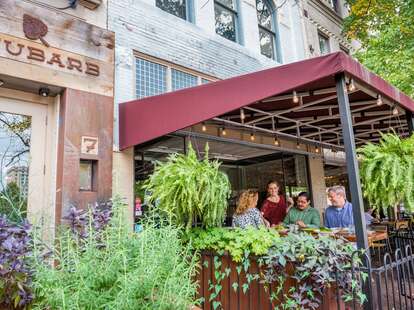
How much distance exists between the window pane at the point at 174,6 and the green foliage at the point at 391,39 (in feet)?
15.6

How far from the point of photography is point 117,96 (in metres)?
5.23

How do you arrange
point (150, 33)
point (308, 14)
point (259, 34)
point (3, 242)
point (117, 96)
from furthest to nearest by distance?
1. point (308, 14)
2. point (259, 34)
3. point (150, 33)
4. point (117, 96)
5. point (3, 242)

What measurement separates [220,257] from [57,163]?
8.51 feet

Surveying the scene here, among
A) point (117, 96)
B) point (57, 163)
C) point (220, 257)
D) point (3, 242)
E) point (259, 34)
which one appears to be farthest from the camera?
point (259, 34)

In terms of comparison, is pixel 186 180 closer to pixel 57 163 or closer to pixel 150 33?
pixel 57 163

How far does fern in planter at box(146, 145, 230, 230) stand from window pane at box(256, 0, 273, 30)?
6.82m

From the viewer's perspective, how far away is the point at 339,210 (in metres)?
5.31

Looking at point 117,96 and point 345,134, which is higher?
point 117,96

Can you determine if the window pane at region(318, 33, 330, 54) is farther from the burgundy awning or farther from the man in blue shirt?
the man in blue shirt

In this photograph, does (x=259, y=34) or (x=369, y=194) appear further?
(x=259, y=34)

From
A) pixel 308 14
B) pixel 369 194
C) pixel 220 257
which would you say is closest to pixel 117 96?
pixel 220 257

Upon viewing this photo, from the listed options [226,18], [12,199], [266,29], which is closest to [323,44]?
[266,29]

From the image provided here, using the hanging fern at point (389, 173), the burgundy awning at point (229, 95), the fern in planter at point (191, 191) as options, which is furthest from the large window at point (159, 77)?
the hanging fern at point (389, 173)

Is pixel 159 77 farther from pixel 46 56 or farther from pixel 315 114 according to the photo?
pixel 315 114
